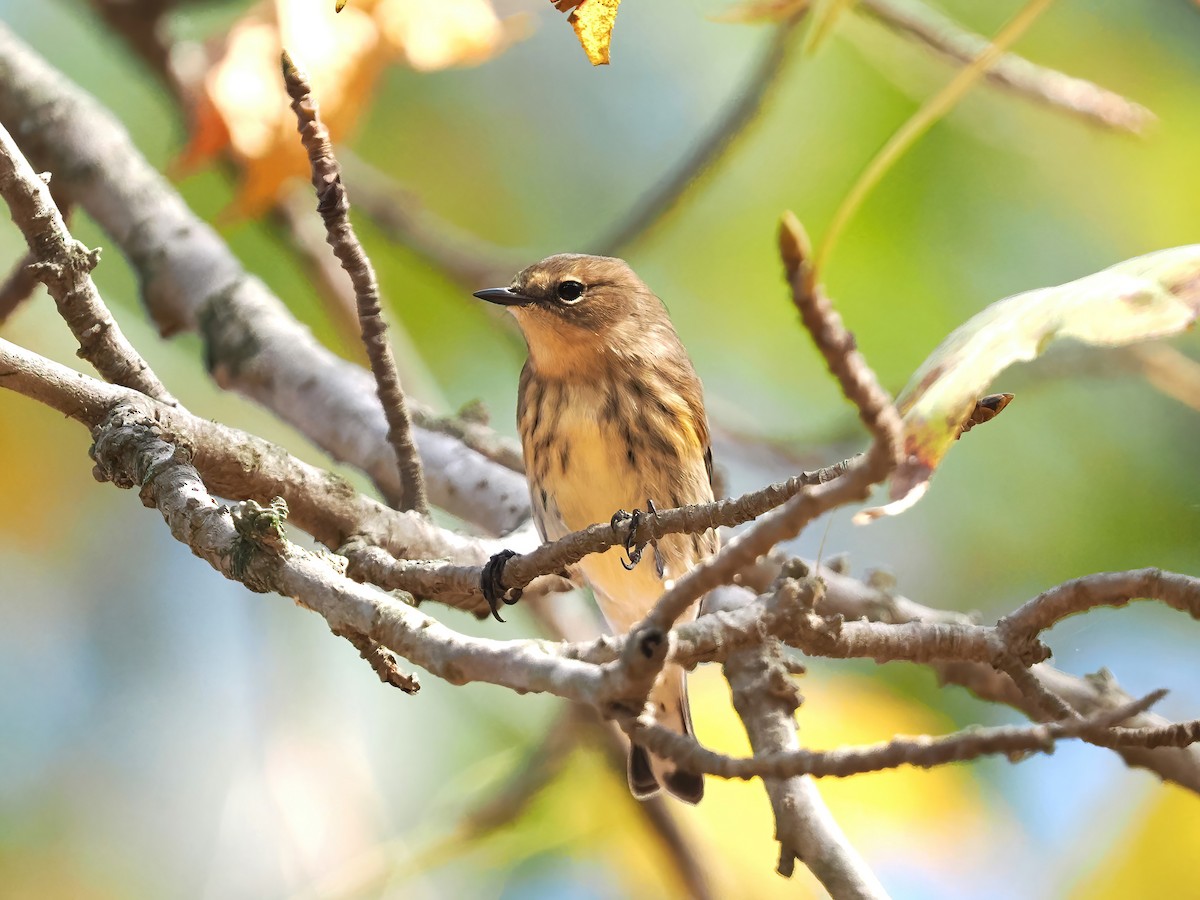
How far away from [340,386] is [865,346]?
5.34ft

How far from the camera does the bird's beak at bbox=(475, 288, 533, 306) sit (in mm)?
2782

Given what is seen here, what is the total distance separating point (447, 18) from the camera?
2.86m

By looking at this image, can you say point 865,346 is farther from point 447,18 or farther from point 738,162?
point 447,18

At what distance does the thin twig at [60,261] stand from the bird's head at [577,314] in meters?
1.02

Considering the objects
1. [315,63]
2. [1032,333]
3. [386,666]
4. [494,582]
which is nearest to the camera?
[1032,333]

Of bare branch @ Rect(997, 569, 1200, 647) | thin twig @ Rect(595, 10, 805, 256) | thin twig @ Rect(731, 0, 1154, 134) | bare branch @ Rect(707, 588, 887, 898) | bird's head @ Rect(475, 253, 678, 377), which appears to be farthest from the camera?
thin twig @ Rect(595, 10, 805, 256)

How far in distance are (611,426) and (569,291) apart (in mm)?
388

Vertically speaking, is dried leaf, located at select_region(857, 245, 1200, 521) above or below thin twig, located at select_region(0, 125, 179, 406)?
below

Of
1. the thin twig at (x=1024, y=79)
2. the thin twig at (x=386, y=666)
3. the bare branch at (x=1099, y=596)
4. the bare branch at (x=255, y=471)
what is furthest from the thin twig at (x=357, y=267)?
the thin twig at (x=1024, y=79)

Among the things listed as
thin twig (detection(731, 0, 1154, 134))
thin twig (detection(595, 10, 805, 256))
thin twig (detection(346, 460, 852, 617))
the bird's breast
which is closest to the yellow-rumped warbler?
the bird's breast

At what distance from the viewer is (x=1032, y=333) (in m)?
1.14

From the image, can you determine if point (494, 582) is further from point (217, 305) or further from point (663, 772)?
point (217, 305)

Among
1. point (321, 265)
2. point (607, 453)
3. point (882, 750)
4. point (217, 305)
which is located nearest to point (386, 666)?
point (882, 750)

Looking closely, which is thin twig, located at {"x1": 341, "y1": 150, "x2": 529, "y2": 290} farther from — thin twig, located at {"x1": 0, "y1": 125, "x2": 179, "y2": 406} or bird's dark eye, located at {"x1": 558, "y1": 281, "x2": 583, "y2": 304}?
thin twig, located at {"x1": 0, "y1": 125, "x2": 179, "y2": 406}
